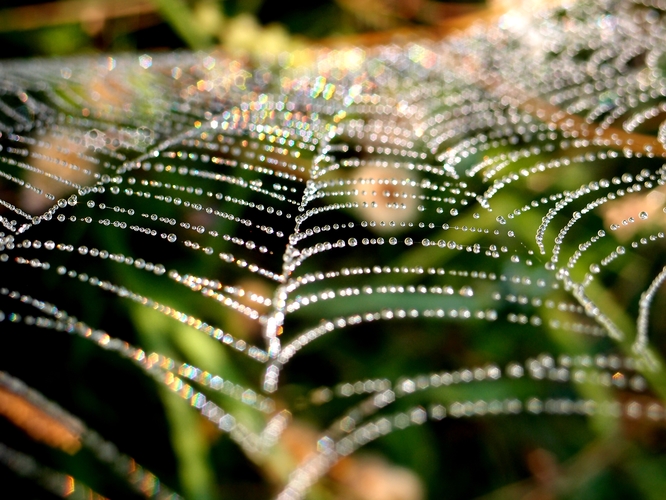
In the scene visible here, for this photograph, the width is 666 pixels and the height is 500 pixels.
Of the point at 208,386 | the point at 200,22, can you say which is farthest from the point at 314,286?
the point at 200,22

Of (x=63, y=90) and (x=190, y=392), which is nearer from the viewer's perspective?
(x=190, y=392)

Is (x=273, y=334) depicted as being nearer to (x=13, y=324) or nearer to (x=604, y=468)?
(x=13, y=324)

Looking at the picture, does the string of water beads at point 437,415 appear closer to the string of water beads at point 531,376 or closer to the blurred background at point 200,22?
the string of water beads at point 531,376

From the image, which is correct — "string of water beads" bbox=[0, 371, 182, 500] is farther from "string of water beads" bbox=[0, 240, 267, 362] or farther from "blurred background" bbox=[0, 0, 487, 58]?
"blurred background" bbox=[0, 0, 487, 58]

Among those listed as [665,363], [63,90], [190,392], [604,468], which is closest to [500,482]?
[604,468]

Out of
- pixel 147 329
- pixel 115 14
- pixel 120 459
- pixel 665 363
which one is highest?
pixel 115 14

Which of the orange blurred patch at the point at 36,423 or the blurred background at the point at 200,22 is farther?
the blurred background at the point at 200,22

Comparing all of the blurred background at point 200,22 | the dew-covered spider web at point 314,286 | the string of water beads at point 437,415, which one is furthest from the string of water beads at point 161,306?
the blurred background at point 200,22

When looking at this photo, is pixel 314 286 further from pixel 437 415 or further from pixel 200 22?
pixel 200 22

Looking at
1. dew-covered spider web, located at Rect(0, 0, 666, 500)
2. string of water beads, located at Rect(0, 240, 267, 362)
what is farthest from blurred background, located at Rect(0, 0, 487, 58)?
string of water beads, located at Rect(0, 240, 267, 362)
